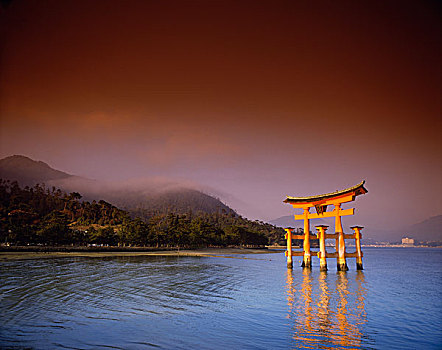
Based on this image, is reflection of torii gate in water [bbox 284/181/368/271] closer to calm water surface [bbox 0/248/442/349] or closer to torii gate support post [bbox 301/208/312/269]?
torii gate support post [bbox 301/208/312/269]

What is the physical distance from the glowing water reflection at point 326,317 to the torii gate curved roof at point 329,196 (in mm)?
9447

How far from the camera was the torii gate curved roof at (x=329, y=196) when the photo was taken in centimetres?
2678

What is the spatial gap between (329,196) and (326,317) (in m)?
19.0

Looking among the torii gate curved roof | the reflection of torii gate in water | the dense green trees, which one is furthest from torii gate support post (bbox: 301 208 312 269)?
the dense green trees

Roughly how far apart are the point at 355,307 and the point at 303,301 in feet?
7.51

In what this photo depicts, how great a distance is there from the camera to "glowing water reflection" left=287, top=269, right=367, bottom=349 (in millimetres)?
9000

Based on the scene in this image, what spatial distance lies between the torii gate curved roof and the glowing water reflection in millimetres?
9447

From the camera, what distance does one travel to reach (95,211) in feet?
400

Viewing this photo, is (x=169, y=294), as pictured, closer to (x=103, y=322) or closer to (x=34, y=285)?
(x=103, y=322)

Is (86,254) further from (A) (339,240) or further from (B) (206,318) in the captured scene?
(B) (206,318)

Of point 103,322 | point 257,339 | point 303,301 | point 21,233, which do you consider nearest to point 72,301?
point 103,322

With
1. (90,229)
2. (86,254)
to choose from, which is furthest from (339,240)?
(90,229)

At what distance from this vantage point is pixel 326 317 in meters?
11.9

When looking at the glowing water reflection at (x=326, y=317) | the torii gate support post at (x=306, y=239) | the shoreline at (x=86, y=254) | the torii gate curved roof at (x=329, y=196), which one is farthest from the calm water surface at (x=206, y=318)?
the shoreline at (x=86, y=254)
